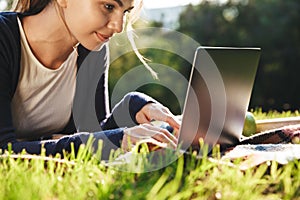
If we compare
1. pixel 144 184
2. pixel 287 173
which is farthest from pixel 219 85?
pixel 144 184

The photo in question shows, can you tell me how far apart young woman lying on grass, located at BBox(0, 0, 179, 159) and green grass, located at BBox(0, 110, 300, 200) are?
53 cm

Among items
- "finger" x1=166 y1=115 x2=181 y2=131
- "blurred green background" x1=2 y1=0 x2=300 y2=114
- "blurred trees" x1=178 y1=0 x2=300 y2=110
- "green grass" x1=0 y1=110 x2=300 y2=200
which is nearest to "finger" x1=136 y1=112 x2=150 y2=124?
"finger" x1=166 y1=115 x2=181 y2=131

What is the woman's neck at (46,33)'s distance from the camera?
2.42 m

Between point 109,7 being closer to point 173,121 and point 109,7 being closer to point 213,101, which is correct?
point 173,121

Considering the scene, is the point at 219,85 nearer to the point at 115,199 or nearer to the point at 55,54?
the point at 115,199

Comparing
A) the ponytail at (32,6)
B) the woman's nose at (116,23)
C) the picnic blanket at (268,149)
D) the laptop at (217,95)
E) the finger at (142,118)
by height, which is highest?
the ponytail at (32,6)

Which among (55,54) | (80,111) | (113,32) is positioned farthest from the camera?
(80,111)

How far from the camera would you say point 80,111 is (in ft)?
8.85

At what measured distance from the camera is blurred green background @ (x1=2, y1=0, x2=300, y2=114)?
10828mm

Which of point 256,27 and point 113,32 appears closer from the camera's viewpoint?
point 113,32

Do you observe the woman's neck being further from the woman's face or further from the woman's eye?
the woman's eye

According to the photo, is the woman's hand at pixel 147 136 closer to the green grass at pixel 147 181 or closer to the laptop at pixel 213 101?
the laptop at pixel 213 101

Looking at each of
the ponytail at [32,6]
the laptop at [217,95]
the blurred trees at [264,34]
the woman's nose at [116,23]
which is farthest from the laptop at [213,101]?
the blurred trees at [264,34]

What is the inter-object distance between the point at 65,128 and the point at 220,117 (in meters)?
0.89
